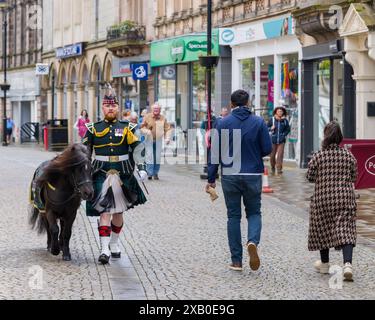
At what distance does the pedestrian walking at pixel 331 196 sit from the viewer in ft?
37.2

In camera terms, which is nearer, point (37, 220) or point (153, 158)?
point (37, 220)

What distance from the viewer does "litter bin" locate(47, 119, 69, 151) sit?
50.3 m

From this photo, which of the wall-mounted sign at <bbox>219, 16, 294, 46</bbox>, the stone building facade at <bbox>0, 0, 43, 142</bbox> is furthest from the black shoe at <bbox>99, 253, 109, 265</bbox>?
the stone building facade at <bbox>0, 0, 43, 142</bbox>

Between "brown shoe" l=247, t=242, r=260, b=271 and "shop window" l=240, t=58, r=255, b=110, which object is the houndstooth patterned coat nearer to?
→ "brown shoe" l=247, t=242, r=260, b=271

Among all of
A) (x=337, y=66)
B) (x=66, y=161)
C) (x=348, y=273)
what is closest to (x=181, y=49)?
(x=337, y=66)

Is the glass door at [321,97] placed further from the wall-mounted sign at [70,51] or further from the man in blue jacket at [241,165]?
the wall-mounted sign at [70,51]

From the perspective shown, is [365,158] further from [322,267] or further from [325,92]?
[325,92]

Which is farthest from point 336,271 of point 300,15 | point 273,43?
point 273,43

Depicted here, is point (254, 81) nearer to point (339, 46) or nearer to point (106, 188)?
point (339, 46)

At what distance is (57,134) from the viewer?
5044cm

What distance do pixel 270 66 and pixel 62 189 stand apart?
24406mm

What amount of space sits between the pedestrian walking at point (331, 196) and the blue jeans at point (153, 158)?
48.6 feet

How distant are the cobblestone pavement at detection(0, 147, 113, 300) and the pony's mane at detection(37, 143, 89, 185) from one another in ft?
2.98
